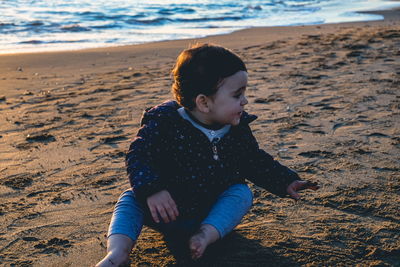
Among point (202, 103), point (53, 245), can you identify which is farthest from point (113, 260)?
point (202, 103)

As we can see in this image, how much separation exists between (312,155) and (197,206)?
1.41 meters

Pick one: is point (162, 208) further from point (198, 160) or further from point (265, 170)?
point (265, 170)

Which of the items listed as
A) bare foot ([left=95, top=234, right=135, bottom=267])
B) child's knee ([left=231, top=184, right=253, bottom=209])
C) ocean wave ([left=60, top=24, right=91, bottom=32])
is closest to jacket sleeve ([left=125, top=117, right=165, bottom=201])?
bare foot ([left=95, top=234, right=135, bottom=267])

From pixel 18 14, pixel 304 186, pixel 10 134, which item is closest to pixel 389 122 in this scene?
pixel 304 186

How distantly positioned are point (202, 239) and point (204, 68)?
738mm

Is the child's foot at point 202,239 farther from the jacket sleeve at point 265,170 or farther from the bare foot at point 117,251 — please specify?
the jacket sleeve at point 265,170

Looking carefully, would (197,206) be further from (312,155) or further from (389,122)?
(389,122)

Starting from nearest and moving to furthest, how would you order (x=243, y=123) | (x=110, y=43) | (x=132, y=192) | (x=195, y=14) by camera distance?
(x=132, y=192) → (x=243, y=123) → (x=110, y=43) → (x=195, y=14)

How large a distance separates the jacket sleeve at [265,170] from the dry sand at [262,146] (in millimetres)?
235

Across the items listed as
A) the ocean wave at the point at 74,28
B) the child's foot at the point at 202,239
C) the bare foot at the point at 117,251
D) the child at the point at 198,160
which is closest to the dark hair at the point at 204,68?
the child at the point at 198,160

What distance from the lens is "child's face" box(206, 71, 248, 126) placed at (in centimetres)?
213

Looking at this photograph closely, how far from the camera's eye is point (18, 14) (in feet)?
49.5

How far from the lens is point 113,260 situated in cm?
188

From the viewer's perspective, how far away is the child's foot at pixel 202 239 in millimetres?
1909
